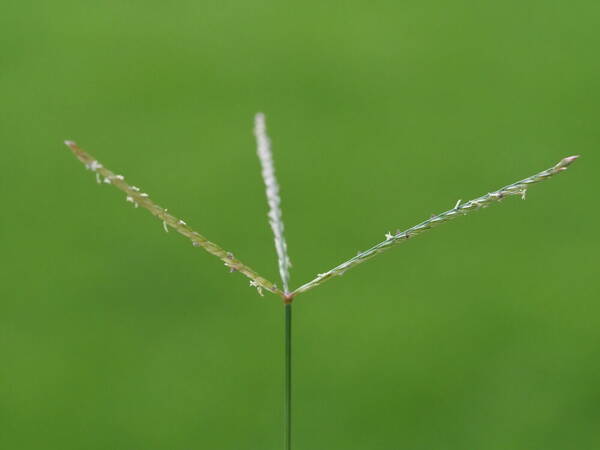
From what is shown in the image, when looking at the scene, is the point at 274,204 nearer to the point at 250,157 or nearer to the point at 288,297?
the point at 288,297

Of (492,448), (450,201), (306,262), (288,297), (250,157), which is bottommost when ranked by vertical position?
(288,297)

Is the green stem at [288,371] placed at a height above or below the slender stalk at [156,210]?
below

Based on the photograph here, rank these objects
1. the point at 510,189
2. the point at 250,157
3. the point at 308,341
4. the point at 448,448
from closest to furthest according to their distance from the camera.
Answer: the point at 510,189 → the point at 448,448 → the point at 308,341 → the point at 250,157

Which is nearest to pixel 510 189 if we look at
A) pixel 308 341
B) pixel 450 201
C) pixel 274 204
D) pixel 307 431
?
pixel 274 204

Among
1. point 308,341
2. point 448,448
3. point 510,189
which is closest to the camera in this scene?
point 510,189

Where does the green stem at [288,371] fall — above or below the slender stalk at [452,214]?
below

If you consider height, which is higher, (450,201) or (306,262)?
(450,201)

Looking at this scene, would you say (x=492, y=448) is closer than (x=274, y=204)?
No

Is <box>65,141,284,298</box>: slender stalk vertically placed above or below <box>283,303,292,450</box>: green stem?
above

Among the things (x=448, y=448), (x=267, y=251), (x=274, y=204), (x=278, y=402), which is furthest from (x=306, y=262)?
(x=274, y=204)

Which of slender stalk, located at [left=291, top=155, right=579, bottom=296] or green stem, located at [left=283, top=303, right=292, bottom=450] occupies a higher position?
slender stalk, located at [left=291, top=155, right=579, bottom=296]
